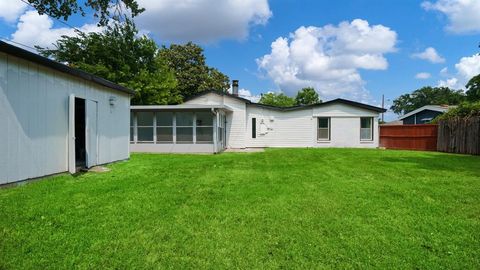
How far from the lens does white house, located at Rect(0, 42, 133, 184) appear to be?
597 cm

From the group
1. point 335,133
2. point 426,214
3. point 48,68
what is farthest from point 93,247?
point 335,133

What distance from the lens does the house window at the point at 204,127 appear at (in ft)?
51.2

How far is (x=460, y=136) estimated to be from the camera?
1548 centimetres

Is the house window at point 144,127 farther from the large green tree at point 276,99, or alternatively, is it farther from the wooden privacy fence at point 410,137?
the large green tree at point 276,99

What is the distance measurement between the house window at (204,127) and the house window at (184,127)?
14.1 inches

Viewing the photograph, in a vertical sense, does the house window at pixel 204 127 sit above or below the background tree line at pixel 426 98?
below

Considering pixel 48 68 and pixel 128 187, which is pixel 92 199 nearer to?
pixel 128 187

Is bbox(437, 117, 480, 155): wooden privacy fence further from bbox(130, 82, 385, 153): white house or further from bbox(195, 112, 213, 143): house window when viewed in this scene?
bbox(195, 112, 213, 143): house window

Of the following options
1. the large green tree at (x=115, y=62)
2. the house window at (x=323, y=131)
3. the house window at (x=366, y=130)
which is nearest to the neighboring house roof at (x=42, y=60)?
the large green tree at (x=115, y=62)

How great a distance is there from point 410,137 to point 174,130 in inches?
532

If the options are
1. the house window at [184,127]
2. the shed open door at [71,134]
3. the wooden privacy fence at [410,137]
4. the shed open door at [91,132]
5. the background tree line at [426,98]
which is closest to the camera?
the shed open door at [71,134]

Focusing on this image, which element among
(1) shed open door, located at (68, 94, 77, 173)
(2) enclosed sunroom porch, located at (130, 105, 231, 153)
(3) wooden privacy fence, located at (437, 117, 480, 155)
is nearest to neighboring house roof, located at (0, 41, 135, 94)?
(1) shed open door, located at (68, 94, 77, 173)

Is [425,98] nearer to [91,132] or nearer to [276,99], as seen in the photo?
[276,99]

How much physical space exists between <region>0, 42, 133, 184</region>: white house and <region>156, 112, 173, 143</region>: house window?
5913mm
